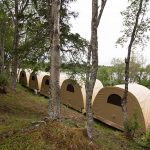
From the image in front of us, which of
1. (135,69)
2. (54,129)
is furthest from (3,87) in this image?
(135,69)

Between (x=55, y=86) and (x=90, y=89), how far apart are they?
1.18 m

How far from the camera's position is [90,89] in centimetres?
831

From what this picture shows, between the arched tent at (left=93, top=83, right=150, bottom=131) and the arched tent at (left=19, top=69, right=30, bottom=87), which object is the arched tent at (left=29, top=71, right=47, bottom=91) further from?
the arched tent at (left=93, top=83, right=150, bottom=131)

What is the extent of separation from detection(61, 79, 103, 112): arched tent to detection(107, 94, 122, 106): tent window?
8.51 feet

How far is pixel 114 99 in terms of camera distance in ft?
50.9

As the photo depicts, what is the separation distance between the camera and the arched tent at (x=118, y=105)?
13705 mm

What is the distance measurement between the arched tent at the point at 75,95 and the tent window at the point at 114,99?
259 centimetres

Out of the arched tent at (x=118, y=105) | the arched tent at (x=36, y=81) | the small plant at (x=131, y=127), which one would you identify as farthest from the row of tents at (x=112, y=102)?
the arched tent at (x=36, y=81)

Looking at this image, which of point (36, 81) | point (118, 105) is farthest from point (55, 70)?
point (36, 81)

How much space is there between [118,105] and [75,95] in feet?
16.6

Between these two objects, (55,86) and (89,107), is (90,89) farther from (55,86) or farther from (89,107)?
(55,86)

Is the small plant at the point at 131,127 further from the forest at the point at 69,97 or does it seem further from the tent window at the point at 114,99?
the tent window at the point at 114,99

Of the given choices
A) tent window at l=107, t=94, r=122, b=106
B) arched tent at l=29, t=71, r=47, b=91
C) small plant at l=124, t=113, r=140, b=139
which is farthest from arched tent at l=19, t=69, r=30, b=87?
small plant at l=124, t=113, r=140, b=139

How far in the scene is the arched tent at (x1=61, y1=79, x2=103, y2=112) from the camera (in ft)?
61.8
